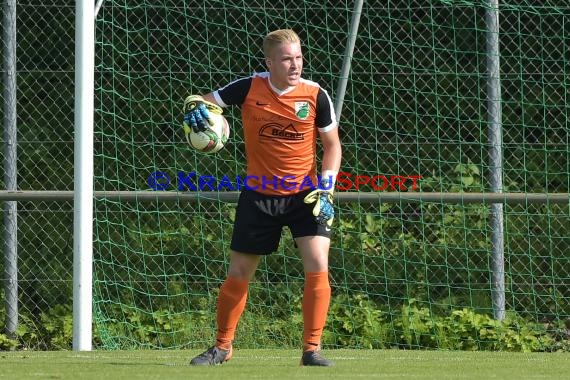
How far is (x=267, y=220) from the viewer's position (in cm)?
615

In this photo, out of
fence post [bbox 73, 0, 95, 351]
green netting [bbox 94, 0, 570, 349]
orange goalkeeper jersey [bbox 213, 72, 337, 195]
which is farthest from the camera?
green netting [bbox 94, 0, 570, 349]

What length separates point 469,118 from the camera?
9.14 meters

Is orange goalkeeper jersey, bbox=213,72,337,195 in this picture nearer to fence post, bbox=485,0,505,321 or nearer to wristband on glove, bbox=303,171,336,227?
wristband on glove, bbox=303,171,336,227

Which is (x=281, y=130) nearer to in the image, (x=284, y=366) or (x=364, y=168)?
(x=284, y=366)

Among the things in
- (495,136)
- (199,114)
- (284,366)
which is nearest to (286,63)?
(199,114)

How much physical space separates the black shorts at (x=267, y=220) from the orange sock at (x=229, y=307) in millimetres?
171

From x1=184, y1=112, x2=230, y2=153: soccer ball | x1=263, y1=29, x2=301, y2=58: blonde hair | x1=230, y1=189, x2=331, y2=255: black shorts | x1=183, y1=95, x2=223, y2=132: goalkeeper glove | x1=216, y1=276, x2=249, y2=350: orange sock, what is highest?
x1=263, y1=29, x2=301, y2=58: blonde hair

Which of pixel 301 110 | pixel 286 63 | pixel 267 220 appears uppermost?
pixel 286 63

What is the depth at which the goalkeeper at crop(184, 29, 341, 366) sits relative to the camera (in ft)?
19.9

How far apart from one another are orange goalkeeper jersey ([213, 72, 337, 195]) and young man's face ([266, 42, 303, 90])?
72 mm

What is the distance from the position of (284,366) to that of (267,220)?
0.73 meters

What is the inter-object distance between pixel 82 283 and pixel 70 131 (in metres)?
2.64

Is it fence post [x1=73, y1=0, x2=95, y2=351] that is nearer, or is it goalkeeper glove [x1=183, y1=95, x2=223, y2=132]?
goalkeeper glove [x1=183, y1=95, x2=223, y2=132]

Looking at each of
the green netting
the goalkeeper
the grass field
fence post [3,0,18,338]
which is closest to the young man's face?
the goalkeeper
